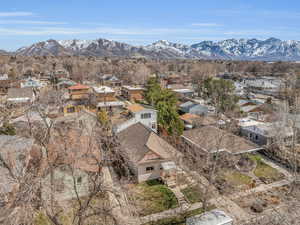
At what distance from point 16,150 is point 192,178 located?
12159 mm

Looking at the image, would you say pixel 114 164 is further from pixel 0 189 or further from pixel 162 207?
pixel 0 189

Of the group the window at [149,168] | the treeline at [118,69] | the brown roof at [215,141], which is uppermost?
the treeline at [118,69]

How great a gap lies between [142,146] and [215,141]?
6.60 metres

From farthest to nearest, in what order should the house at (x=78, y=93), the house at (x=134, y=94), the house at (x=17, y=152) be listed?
the house at (x=134, y=94), the house at (x=78, y=93), the house at (x=17, y=152)

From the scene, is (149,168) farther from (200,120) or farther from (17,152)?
(200,120)

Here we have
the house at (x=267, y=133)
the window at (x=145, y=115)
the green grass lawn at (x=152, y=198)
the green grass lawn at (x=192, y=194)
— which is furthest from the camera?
the window at (x=145, y=115)

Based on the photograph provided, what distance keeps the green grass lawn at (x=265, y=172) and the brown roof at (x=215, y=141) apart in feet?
3.80

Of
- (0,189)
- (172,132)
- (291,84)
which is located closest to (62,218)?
(0,189)

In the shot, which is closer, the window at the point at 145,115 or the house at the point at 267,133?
the house at the point at 267,133

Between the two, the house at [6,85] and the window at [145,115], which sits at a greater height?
the house at [6,85]

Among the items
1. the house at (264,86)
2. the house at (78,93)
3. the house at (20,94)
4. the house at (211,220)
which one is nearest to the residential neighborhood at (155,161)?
the house at (211,220)

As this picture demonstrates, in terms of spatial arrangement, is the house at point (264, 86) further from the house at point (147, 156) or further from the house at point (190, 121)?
the house at point (147, 156)

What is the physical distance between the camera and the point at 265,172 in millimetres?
16125

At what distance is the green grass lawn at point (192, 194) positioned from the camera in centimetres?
1283
